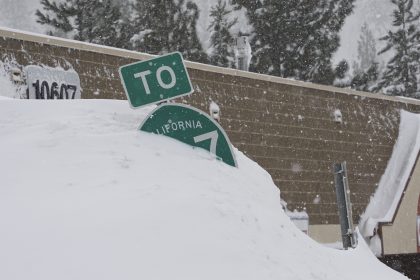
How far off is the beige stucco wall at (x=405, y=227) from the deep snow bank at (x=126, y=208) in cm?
1048

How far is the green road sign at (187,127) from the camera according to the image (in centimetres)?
614

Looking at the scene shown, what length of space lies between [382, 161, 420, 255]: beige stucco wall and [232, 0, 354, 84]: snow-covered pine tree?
15135mm

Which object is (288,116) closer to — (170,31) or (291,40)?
(170,31)

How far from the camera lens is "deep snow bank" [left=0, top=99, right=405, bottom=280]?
4285 mm

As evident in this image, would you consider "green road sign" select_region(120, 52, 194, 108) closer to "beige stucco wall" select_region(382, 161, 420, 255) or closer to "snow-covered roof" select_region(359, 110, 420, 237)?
"beige stucco wall" select_region(382, 161, 420, 255)

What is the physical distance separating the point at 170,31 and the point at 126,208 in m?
26.8

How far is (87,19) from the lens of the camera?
31.5 m

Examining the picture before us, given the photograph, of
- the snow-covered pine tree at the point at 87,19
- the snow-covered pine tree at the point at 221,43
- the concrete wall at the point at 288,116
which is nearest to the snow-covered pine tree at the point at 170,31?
the snow-covered pine tree at the point at 87,19

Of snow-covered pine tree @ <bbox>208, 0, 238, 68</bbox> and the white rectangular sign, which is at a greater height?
the white rectangular sign

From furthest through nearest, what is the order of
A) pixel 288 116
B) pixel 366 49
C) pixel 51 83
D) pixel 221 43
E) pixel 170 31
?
1. pixel 366 49
2. pixel 221 43
3. pixel 170 31
4. pixel 288 116
5. pixel 51 83

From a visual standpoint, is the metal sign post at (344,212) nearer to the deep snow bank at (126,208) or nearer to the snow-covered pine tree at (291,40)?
the deep snow bank at (126,208)

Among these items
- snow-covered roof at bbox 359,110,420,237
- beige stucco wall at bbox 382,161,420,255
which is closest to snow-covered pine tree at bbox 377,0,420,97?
snow-covered roof at bbox 359,110,420,237

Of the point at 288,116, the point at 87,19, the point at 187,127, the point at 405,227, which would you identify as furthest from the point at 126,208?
the point at 87,19

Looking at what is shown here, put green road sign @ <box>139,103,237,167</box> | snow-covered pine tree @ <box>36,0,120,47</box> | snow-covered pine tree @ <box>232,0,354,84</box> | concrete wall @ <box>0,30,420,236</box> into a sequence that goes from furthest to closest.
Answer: snow-covered pine tree @ <box>232,0,354,84</box>, snow-covered pine tree @ <box>36,0,120,47</box>, concrete wall @ <box>0,30,420,236</box>, green road sign @ <box>139,103,237,167</box>
